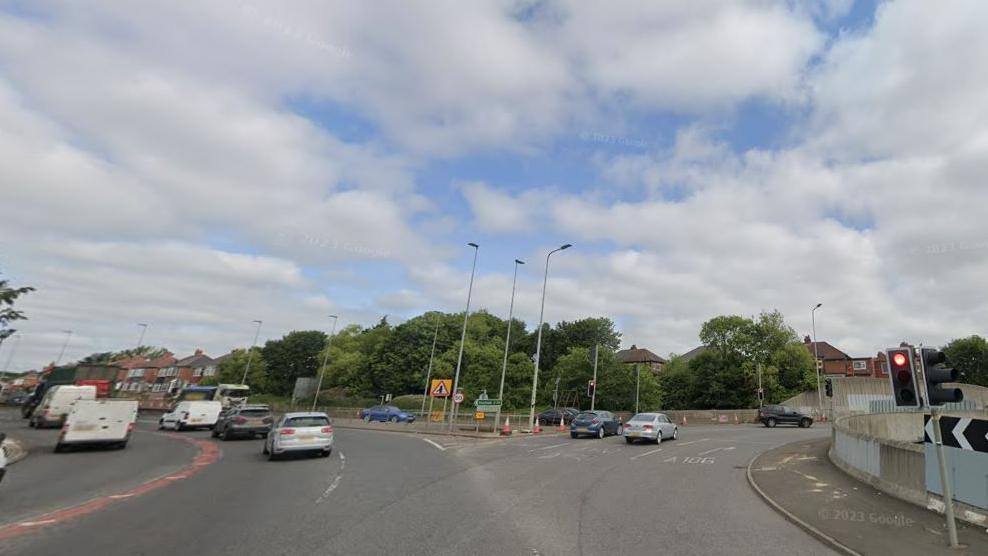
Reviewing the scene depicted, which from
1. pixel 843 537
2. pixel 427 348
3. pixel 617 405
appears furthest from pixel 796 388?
pixel 843 537

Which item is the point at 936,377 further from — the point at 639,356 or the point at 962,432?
the point at 639,356

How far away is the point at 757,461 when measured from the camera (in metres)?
16.9

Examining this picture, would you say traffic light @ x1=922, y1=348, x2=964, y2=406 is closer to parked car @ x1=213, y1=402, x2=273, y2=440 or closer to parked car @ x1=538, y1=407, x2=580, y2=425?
parked car @ x1=213, y1=402, x2=273, y2=440

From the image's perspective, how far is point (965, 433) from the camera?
860 cm

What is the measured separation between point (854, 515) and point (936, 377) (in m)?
3.12

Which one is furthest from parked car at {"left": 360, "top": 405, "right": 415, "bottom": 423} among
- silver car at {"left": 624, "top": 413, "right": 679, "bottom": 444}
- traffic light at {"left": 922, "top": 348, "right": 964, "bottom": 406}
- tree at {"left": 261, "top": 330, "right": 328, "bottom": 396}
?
tree at {"left": 261, "top": 330, "right": 328, "bottom": 396}

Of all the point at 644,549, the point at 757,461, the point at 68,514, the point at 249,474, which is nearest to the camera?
the point at 644,549

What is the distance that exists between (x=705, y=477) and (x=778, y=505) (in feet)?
12.9

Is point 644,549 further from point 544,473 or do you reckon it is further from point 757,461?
point 757,461

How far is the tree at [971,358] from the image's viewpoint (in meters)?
→ 79.2

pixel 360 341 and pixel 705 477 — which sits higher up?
pixel 360 341

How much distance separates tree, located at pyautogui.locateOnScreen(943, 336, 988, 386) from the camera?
7925 cm

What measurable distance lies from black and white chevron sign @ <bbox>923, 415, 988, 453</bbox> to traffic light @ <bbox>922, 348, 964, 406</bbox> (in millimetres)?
1203

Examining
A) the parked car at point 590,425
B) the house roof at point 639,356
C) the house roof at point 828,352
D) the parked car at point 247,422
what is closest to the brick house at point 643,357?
the house roof at point 639,356
